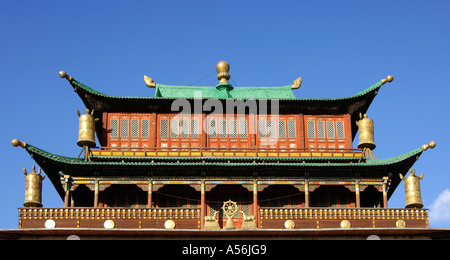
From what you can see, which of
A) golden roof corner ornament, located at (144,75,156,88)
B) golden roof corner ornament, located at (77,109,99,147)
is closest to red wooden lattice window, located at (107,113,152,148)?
golden roof corner ornament, located at (77,109,99,147)

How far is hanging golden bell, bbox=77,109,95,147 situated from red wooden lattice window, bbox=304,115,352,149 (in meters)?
11.8

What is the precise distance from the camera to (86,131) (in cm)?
3894

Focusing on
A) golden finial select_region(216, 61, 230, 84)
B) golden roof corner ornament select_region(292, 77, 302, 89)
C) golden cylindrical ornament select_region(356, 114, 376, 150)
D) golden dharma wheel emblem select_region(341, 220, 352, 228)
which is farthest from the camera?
golden finial select_region(216, 61, 230, 84)

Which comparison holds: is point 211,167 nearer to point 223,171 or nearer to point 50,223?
point 223,171

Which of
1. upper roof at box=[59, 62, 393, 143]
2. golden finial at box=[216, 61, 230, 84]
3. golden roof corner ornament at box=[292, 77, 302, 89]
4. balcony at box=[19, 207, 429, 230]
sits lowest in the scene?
balcony at box=[19, 207, 429, 230]

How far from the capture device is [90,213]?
3566 centimetres

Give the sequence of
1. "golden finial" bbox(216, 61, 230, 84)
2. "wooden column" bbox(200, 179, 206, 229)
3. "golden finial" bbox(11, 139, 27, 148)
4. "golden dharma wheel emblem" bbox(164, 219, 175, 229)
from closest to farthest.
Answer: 1. "golden dharma wheel emblem" bbox(164, 219, 175, 229)
2. "golden finial" bbox(11, 139, 27, 148)
3. "wooden column" bbox(200, 179, 206, 229)
4. "golden finial" bbox(216, 61, 230, 84)

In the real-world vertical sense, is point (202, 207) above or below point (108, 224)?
above

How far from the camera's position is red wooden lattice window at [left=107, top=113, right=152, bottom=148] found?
4034 centimetres

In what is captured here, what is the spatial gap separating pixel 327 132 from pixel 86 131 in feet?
43.9

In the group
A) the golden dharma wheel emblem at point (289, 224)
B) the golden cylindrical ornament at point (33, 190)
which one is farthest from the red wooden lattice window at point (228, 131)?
the golden cylindrical ornament at point (33, 190)

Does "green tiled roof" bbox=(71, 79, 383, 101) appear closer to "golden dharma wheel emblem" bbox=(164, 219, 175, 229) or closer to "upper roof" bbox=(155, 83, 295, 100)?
"upper roof" bbox=(155, 83, 295, 100)

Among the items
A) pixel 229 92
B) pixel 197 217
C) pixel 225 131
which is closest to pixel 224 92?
pixel 229 92

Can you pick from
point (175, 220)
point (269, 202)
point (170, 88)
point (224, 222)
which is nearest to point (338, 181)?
point (269, 202)
